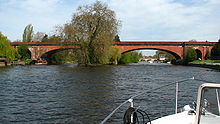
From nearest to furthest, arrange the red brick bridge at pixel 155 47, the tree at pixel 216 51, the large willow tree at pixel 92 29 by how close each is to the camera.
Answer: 1. the large willow tree at pixel 92 29
2. the tree at pixel 216 51
3. the red brick bridge at pixel 155 47

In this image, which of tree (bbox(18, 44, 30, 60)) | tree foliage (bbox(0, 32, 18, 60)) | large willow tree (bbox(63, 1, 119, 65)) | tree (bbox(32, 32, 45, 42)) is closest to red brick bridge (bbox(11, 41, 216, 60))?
tree (bbox(18, 44, 30, 60))

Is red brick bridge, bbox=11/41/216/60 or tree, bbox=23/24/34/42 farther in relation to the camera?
tree, bbox=23/24/34/42

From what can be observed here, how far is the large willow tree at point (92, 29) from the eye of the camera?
45.6 meters

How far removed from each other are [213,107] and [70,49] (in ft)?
150

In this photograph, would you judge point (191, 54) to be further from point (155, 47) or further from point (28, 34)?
point (28, 34)

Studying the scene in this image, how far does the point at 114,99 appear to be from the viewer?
12.7 meters

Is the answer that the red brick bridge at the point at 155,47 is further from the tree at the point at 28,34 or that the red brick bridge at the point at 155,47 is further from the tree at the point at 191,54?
the tree at the point at 28,34

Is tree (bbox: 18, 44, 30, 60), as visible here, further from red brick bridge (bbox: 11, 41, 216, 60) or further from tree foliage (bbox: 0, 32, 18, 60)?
tree foliage (bbox: 0, 32, 18, 60)

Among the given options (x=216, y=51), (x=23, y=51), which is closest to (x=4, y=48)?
(x=23, y=51)

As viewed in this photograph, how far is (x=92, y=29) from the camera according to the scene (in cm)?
4697

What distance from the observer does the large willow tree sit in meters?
45.6

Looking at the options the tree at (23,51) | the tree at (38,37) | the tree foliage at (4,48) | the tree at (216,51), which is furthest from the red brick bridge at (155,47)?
the tree at (38,37)

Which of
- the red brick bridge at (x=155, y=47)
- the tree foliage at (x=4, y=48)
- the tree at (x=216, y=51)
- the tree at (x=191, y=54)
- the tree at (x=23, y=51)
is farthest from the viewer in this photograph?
the tree at (x=23, y=51)

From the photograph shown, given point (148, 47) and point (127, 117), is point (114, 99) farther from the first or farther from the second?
point (148, 47)
